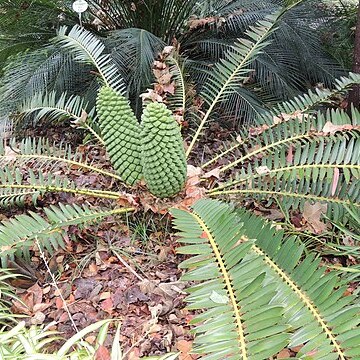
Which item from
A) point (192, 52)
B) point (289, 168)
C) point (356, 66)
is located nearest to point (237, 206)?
point (289, 168)

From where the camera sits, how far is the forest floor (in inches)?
63.7

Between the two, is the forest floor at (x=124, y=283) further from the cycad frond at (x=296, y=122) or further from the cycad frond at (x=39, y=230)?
the cycad frond at (x=296, y=122)

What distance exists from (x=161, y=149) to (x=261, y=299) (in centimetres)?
103

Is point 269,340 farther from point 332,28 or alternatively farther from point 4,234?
point 332,28

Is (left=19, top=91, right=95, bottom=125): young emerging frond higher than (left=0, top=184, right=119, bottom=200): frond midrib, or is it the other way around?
(left=19, top=91, right=95, bottom=125): young emerging frond

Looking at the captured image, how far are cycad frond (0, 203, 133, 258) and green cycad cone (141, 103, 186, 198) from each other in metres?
0.32

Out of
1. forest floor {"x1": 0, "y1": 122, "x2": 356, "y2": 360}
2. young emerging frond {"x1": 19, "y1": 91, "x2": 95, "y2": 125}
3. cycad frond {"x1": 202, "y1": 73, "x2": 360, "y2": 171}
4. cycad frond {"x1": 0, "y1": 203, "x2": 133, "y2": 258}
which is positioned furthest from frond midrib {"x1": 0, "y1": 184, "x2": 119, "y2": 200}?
cycad frond {"x1": 202, "y1": 73, "x2": 360, "y2": 171}

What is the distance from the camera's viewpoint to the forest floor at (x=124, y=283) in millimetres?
1618

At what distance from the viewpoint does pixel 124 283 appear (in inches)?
72.2

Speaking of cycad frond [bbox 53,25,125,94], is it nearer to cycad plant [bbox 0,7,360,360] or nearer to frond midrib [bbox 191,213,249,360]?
cycad plant [bbox 0,7,360,360]

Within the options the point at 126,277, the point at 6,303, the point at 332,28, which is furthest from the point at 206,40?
the point at 6,303

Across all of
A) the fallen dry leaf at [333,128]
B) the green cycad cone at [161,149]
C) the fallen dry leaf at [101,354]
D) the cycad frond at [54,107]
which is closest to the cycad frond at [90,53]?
the cycad frond at [54,107]

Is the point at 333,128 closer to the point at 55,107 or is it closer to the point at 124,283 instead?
the point at 124,283

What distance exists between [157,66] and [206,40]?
41.9 inches
